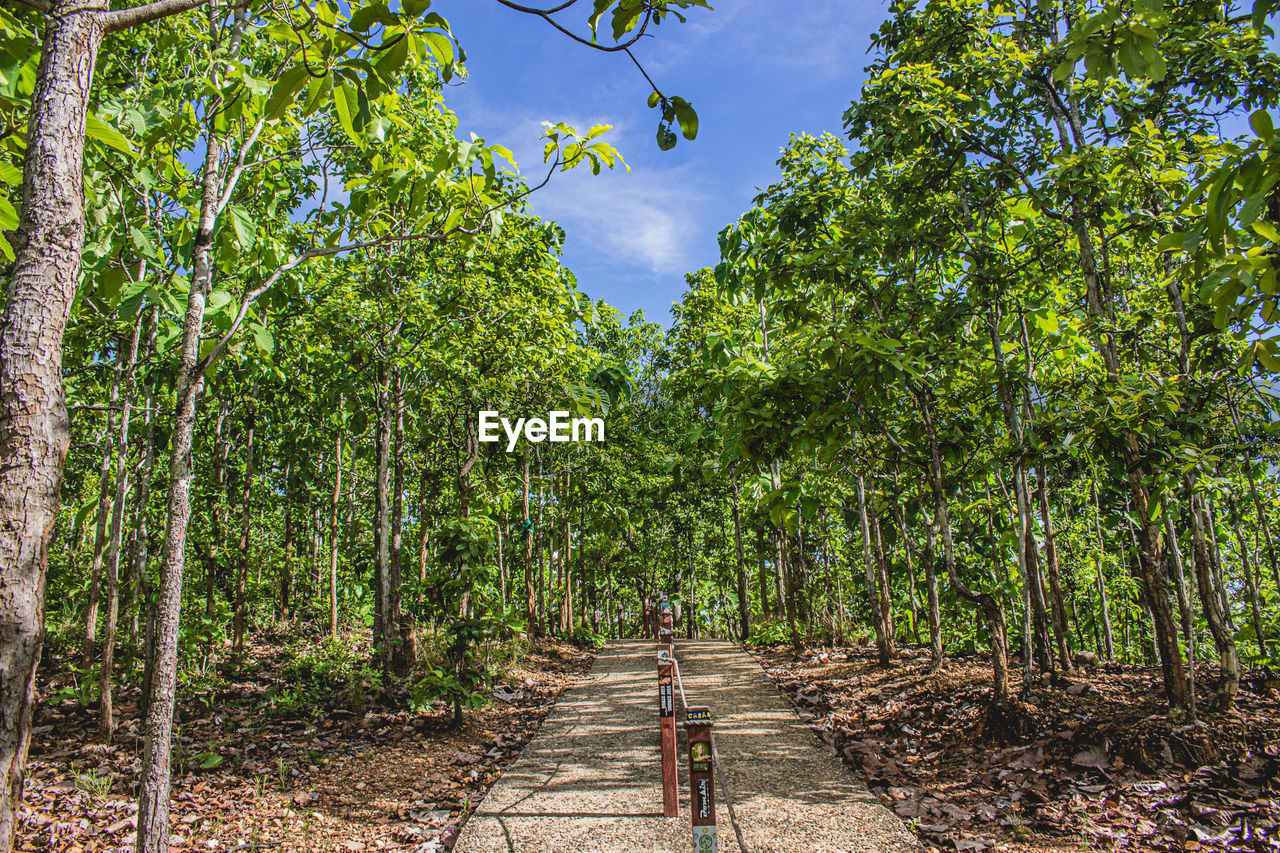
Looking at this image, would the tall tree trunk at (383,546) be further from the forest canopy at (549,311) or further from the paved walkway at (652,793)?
the paved walkway at (652,793)

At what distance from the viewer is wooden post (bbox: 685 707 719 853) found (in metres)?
3.33

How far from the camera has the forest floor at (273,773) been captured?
450cm

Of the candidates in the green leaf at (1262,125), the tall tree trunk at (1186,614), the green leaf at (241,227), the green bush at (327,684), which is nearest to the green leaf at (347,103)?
the green leaf at (241,227)

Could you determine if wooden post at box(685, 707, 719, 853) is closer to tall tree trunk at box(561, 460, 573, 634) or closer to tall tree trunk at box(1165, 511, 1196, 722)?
tall tree trunk at box(1165, 511, 1196, 722)

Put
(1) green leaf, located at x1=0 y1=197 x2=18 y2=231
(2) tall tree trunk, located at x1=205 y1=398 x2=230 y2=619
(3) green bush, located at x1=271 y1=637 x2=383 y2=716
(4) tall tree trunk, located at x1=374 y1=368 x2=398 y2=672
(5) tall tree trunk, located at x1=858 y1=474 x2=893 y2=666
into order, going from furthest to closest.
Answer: (2) tall tree trunk, located at x1=205 y1=398 x2=230 y2=619 < (5) tall tree trunk, located at x1=858 y1=474 x2=893 y2=666 < (4) tall tree trunk, located at x1=374 y1=368 x2=398 y2=672 < (3) green bush, located at x1=271 y1=637 x2=383 y2=716 < (1) green leaf, located at x1=0 y1=197 x2=18 y2=231

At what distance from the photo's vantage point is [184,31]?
5.73 meters

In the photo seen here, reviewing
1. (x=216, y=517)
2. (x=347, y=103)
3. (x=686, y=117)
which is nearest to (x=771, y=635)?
(x=216, y=517)

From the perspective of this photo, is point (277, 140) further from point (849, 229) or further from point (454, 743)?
point (454, 743)

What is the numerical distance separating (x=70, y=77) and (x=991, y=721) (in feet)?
23.2

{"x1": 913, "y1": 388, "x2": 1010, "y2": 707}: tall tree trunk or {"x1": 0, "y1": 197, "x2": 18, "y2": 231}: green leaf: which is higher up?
{"x1": 0, "y1": 197, "x2": 18, "y2": 231}: green leaf

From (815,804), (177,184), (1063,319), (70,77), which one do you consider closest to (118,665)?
(177,184)

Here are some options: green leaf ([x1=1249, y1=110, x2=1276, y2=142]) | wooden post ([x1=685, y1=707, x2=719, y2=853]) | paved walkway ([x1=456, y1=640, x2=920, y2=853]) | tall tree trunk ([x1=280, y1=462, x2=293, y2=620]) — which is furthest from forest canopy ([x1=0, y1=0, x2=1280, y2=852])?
tall tree trunk ([x1=280, y1=462, x2=293, y2=620])

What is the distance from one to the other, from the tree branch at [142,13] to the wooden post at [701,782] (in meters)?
3.68

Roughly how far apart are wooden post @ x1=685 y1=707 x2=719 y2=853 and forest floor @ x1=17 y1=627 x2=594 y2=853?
7.15ft
